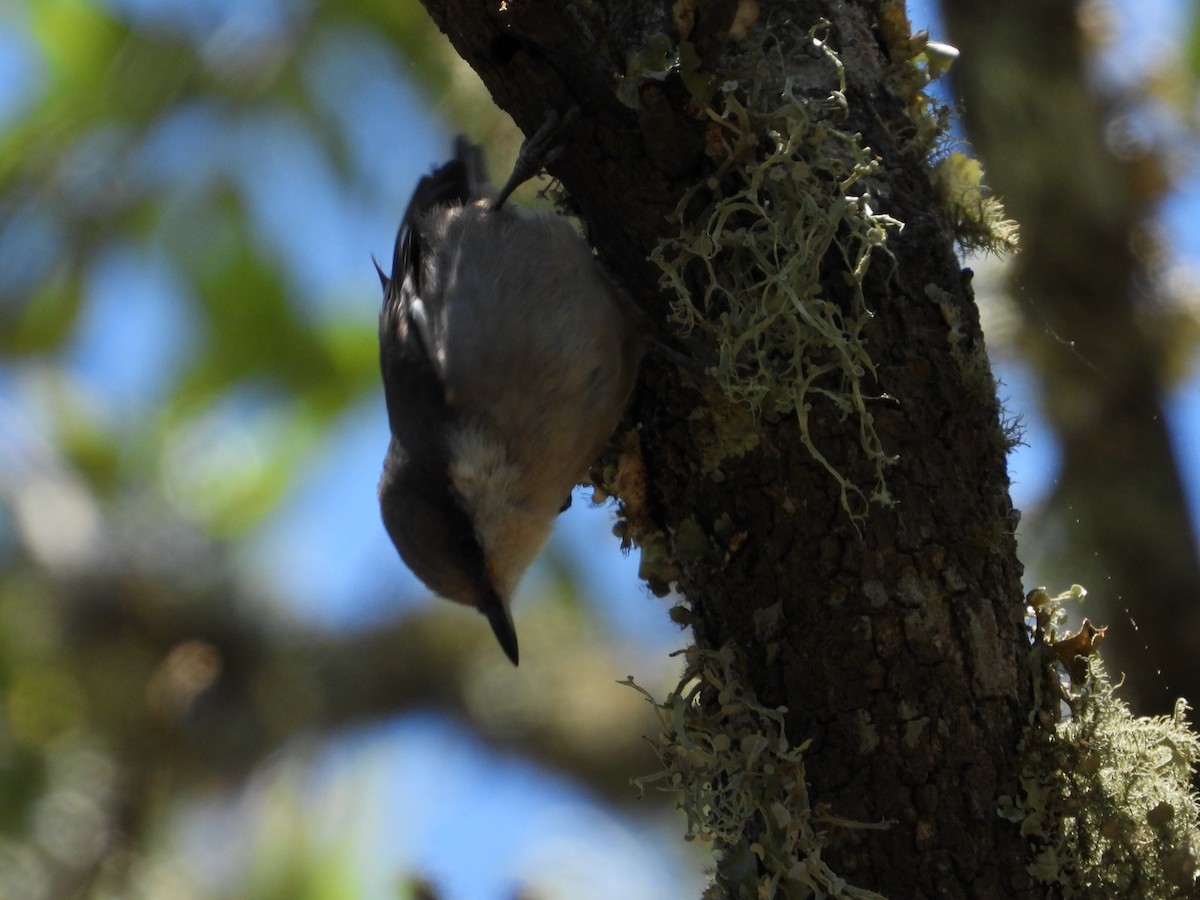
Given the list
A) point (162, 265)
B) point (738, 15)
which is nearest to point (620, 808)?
point (162, 265)

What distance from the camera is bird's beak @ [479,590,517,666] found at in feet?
8.32

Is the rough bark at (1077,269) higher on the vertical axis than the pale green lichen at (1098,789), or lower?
higher

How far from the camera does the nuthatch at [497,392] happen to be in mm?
2301

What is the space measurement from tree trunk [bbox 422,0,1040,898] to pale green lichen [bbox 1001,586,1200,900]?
0.14 feet

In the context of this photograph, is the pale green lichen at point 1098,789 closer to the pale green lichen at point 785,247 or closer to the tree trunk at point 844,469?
the tree trunk at point 844,469

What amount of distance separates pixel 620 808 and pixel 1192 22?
2664 mm

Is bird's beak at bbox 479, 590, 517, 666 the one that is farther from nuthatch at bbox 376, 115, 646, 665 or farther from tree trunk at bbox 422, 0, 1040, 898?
tree trunk at bbox 422, 0, 1040, 898

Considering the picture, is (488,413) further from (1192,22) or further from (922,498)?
(1192,22)

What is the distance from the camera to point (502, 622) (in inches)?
101

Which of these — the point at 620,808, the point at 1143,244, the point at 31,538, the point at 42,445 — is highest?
the point at 1143,244

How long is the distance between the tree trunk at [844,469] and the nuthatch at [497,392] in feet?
0.77

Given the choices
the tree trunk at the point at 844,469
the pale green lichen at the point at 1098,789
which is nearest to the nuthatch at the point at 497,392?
the tree trunk at the point at 844,469

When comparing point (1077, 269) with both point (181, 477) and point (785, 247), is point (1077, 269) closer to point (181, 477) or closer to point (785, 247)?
point (785, 247)

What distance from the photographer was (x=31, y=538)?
3.54 m
